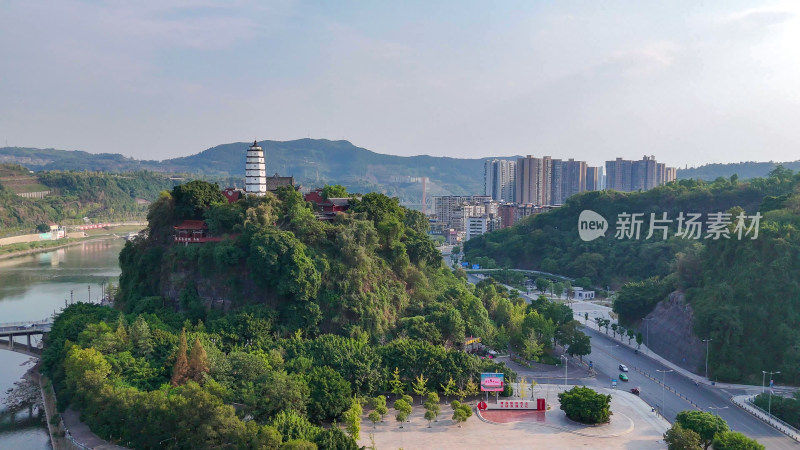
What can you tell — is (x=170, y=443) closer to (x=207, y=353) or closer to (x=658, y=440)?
(x=207, y=353)

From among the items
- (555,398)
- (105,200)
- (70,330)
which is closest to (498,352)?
(555,398)

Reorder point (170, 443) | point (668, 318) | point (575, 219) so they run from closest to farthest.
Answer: point (170, 443) → point (668, 318) → point (575, 219)

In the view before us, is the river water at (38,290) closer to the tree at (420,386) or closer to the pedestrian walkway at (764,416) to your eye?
the tree at (420,386)

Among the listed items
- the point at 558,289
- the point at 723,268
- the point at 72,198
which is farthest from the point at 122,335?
the point at 72,198

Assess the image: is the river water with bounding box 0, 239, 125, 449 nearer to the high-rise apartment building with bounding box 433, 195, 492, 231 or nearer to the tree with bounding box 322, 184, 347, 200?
the tree with bounding box 322, 184, 347, 200

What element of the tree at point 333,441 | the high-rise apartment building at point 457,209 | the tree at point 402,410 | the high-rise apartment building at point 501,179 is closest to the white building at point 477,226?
the high-rise apartment building at point 457,209

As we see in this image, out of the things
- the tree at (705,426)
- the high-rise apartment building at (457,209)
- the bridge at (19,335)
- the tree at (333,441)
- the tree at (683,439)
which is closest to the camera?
the tree at (333,441)
